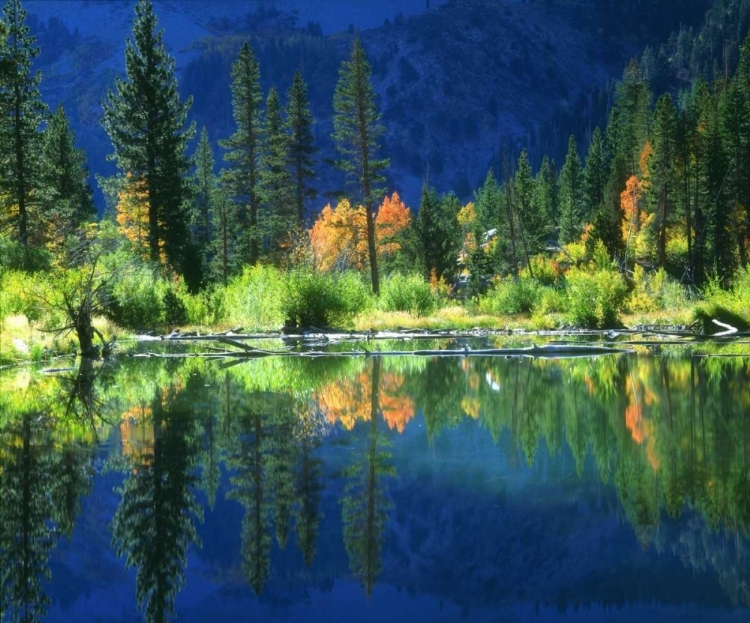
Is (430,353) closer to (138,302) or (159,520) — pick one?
(159,520)

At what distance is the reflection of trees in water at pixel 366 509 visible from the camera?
226 inches

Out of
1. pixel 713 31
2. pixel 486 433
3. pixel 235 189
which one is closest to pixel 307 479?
pixel 486 433

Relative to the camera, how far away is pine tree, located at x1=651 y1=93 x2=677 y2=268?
5747cm

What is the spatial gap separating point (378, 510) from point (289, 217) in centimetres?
4921

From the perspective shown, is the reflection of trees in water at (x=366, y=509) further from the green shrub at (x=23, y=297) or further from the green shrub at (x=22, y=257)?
the green shrub at (x=22, y=257)

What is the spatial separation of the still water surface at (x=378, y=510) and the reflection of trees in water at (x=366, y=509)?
0.07 ft

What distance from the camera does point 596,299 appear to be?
28.8 metres

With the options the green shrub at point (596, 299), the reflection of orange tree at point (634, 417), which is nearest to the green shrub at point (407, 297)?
the green shrub at point (596, 299)

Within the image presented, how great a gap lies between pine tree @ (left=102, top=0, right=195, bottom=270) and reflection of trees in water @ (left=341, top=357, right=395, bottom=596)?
107 ft

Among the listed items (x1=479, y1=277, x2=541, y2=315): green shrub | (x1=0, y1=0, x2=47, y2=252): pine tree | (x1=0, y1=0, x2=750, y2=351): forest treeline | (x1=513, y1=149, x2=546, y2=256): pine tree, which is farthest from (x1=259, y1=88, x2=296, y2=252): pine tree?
(x1=513, y1=149, x2=546, y2=256): pine tree

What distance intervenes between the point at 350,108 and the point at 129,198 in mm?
12582

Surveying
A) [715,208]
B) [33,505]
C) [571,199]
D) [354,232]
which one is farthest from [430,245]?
[33,505]

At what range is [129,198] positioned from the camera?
4122 centimetres

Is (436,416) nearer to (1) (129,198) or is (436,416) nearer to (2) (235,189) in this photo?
(1) (129,198)
